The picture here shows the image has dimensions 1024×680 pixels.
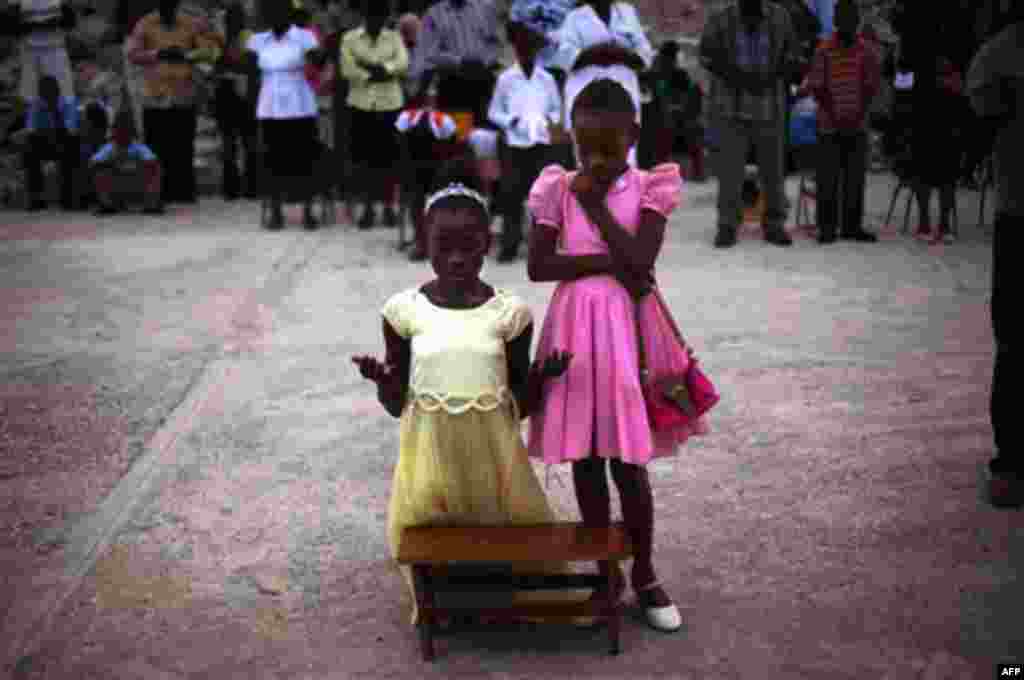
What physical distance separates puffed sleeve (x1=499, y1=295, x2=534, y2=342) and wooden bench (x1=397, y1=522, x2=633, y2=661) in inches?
21.6

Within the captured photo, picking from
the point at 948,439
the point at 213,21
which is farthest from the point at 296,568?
the point at 213,21

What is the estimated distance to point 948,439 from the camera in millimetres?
5699

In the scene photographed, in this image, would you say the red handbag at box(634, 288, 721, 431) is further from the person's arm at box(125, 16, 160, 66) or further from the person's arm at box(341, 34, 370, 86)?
the person's arm at box(125, 16, 160, 66)

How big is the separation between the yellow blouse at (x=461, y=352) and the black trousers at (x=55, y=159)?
11695 mm

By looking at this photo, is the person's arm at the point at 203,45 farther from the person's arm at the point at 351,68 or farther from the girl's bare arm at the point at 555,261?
the girl's bare arm at the point at 555,261

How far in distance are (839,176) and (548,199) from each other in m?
8.09

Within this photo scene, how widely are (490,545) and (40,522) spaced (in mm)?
1967

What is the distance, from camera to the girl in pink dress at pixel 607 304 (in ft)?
12.6

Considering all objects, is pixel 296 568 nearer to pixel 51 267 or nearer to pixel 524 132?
pixel 524 132

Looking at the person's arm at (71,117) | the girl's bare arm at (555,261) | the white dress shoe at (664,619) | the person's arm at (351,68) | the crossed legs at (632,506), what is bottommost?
the white dress shoe at (664,619)

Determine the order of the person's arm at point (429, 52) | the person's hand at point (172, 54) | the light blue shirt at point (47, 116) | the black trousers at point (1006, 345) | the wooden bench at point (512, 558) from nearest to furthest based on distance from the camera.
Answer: the wooden bench at point (512, 558), the black trousers at point (1006, 345), the person's arm at point (429, 52), the person's hand at point (172, 54), the light blue shirt at point (47, 116)

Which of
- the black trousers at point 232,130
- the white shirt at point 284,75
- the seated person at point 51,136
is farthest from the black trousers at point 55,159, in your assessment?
the white shirt at point 284,75

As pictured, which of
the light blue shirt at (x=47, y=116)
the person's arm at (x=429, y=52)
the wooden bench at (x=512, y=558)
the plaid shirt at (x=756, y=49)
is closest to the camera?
the wooden bench at (x=512, y=558)

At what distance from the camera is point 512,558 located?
3.69 metres
